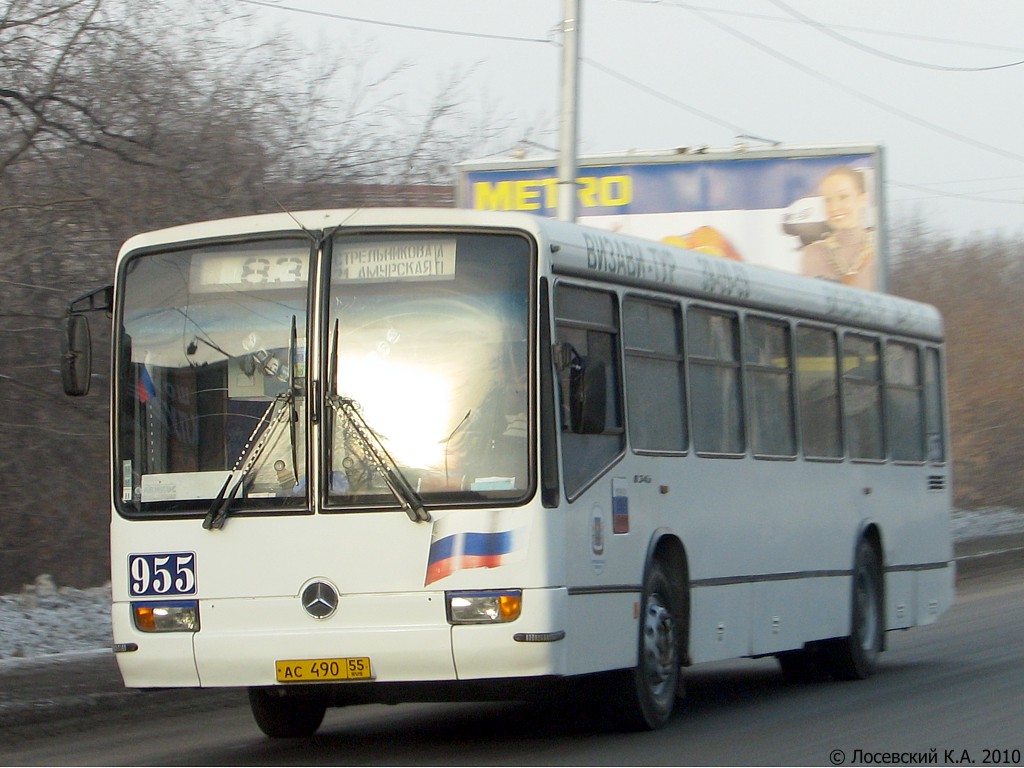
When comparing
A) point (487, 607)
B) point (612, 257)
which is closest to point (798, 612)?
point (612, 257)

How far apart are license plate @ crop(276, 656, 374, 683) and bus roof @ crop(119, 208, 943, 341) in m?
2.21

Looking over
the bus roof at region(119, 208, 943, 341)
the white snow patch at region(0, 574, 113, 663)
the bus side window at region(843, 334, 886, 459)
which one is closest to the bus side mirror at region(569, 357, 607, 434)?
the bus roof at region(119, 208, 943, 341)

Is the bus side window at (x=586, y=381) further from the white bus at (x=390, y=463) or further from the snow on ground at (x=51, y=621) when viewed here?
the snow on ground at (x=51, y=621)

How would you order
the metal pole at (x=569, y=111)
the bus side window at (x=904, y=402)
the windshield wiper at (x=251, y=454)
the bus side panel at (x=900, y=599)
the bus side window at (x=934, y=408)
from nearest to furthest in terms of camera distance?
the windshield wiper at (x=251, y=454)
the bus side panel at (x=900, y=599)
the bus side window at (x=904, y=402)
the bus side window at (x=934, y=408)
the metal pole at (x=569, y=111)

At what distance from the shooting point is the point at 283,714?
393 inches

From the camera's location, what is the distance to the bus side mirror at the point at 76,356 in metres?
9.42

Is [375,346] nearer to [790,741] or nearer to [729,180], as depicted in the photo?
[790,741]

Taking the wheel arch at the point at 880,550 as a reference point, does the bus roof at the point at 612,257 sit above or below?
above

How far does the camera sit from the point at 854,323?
13.5m

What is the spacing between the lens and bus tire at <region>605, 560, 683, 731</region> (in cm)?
955

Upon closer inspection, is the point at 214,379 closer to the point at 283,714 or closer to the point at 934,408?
the point at 283,714

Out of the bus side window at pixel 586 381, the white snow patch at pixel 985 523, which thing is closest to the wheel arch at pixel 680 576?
the bus side window at pixel 586 381

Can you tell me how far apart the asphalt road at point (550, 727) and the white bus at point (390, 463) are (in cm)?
37

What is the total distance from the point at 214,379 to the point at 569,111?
869 centimetres
